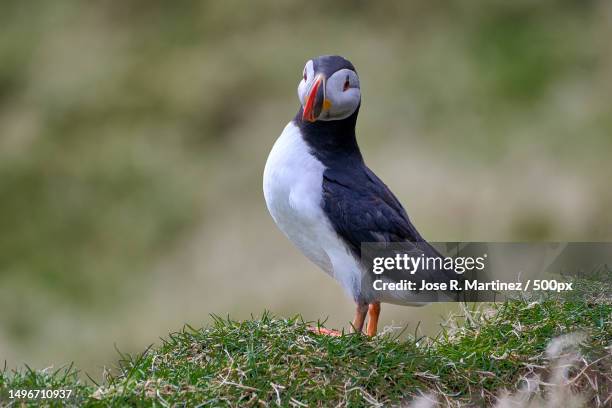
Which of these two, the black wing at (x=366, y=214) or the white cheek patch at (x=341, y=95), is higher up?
the white cheek patch at (x=341, y=95)

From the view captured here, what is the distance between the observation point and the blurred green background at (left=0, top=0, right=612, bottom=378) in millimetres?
9906

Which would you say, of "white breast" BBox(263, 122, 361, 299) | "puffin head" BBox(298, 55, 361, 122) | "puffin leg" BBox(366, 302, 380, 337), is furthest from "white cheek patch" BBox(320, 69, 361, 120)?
"puffin leg" BBox(366, 302, 380, 337)

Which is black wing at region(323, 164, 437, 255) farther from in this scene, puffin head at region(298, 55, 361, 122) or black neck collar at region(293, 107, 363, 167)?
puffin head at region(298, 55, 361, 122)

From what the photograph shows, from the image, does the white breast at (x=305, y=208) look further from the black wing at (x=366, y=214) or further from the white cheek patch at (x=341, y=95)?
the white cheek patch at (x=341, y=95)

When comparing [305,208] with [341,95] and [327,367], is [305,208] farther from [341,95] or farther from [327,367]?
[327,367]

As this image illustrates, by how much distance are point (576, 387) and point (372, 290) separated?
1.06m

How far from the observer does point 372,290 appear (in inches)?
190

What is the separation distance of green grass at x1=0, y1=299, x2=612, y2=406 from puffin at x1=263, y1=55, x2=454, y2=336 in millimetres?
317

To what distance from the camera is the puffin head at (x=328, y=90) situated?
4.68 m

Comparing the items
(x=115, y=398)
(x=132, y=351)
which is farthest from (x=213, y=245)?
(x=115, y=398)

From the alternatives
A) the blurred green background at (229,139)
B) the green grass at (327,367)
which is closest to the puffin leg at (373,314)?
the green grass at (327,367)

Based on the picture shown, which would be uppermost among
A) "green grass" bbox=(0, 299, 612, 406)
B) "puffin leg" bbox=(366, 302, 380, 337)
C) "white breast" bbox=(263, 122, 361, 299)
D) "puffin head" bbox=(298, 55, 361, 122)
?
"puffin head" bbox=(298, 55, 361, 122)

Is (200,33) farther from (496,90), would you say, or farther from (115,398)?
(115,398)

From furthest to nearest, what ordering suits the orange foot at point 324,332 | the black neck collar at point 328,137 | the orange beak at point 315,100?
the black neck collar at point 328,137 < the orange beak at point 315,100 < the orange foot at point 324,332
